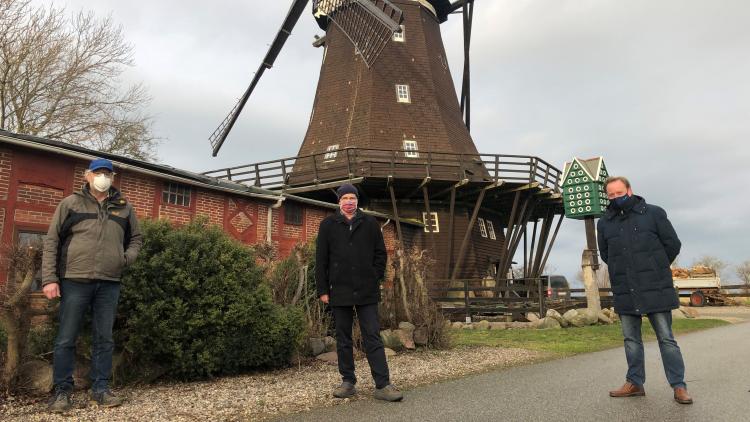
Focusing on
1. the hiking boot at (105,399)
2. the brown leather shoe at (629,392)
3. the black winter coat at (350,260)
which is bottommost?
the hiking boot at (105,399)

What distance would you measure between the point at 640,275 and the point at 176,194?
10.4 meters

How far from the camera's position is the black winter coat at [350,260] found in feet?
13.7

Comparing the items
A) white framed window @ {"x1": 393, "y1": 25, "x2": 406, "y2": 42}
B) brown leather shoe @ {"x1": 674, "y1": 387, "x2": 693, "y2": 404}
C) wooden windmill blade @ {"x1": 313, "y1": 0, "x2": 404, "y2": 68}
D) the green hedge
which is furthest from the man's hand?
white framed window @ {"x1": 393, "y1": 25, "x2": 406, "y2": 42}

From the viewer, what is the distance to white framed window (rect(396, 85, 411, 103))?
20703mm

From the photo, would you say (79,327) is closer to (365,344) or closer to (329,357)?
(365,344)

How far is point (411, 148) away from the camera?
1964cm

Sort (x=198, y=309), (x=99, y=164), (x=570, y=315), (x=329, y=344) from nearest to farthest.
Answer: (x=99, y=164) → (x=198, y=309) → (x=329, y=344) → (x=570, y=315)

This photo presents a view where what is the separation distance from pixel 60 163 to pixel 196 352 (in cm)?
669

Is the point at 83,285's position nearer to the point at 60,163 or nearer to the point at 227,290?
the point at 227,290

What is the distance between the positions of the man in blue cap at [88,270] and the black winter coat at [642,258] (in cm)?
406

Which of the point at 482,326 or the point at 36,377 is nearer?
A: the point at 36,377

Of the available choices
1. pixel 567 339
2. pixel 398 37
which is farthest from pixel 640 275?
pixel 398 37

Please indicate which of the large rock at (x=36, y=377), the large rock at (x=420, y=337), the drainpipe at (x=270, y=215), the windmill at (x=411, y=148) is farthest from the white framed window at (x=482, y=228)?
the large rock at (x=36, y=377)

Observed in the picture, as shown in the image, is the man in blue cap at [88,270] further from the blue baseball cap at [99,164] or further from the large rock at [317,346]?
the large rock at [317,346]
